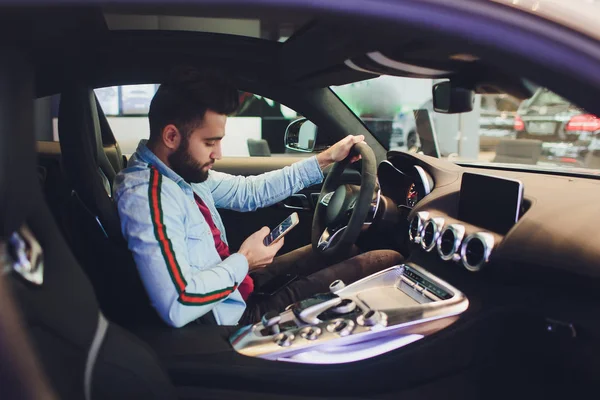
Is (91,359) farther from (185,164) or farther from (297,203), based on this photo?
(297,203)

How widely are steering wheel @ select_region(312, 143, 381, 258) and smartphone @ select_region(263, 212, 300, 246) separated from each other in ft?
0.63

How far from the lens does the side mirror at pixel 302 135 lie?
2424mm

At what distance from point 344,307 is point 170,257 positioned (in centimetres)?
48

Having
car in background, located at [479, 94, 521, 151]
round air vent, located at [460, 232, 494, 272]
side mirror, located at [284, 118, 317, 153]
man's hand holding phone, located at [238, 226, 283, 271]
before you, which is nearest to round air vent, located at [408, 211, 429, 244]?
round air vent, located at [460, 232, 494, 272]

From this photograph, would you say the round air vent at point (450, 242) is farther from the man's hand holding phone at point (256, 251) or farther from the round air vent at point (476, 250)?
the man's hand holding phone at point (256, 251)

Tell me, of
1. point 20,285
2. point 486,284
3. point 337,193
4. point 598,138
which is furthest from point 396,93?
point 20,285

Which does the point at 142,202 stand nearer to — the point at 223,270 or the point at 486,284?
the point at 223,270

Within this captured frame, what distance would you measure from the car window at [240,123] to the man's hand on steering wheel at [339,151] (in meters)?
0.33

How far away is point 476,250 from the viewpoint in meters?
1.58

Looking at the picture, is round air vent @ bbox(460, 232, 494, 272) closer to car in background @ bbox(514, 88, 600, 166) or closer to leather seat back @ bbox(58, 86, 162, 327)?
leather seat back @ bbox(58, 86, 162, 327)

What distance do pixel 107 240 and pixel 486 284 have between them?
3.29ft

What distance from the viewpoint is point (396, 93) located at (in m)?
8.23

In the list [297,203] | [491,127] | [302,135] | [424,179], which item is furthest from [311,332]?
[491,127]

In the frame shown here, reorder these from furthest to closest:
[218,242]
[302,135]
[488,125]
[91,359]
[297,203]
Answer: [488,125] < [297,203] < [302,135] < [218,242] < [91,359]
